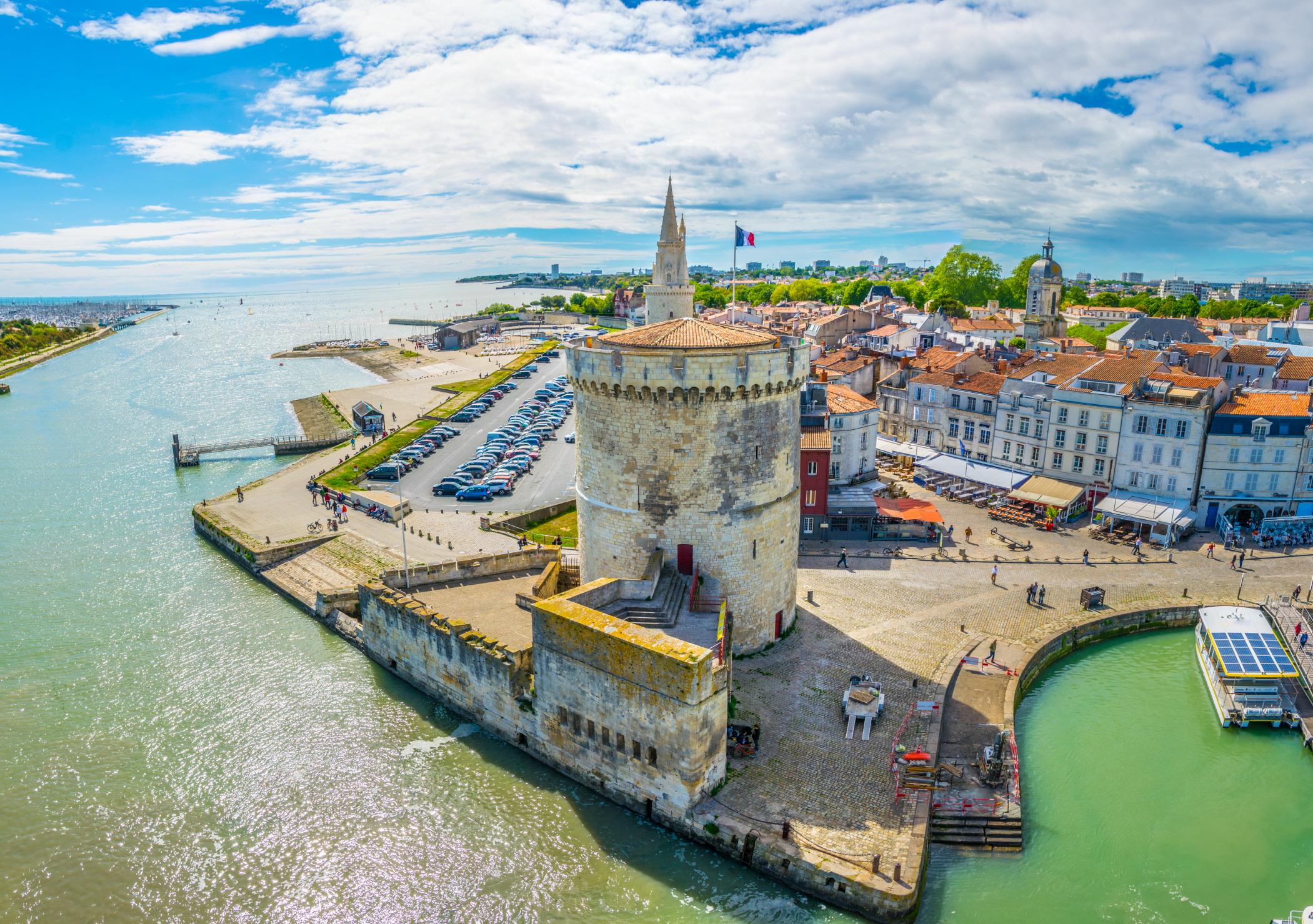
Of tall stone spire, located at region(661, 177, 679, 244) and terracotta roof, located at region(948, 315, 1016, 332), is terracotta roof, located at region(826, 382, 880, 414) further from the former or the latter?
terracotta roof, located at region(948, 315, 1016, 332)

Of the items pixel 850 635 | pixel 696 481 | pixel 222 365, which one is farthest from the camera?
pixel 222 365

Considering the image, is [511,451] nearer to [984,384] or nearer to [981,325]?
[984,384]

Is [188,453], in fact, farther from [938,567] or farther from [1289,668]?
[1289,668]

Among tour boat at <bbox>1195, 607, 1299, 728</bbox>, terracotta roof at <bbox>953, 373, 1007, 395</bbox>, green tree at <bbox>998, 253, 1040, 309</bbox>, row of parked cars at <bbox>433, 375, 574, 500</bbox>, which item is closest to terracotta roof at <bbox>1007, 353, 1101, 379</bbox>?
terracotta roof at <bbox>953, 373, 1007, 395</bbox>

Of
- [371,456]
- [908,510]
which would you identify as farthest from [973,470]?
[371,456]

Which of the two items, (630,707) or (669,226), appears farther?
(669,226)

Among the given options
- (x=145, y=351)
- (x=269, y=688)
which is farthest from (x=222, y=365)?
(x=269, y=688)
